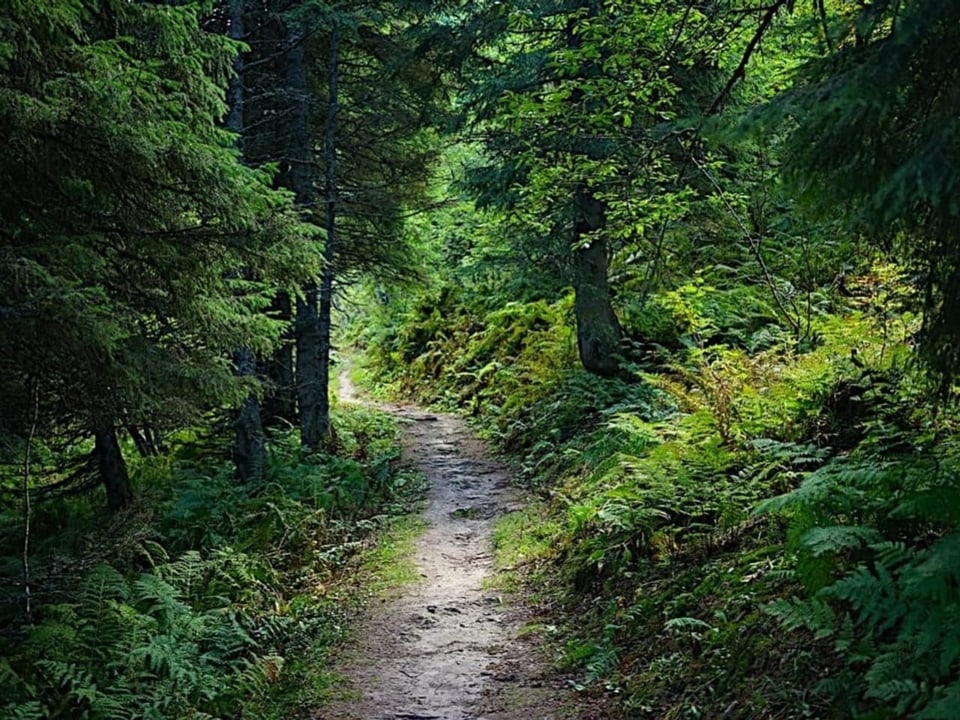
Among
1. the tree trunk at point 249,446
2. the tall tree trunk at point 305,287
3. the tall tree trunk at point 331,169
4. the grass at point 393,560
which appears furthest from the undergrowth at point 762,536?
the tall tree trunk at point 331,169

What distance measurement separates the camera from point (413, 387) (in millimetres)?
22562

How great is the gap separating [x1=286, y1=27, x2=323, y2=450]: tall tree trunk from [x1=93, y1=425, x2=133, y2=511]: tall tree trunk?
4.70 metres

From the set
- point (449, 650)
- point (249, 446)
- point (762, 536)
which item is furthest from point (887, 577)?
point (249, 446)

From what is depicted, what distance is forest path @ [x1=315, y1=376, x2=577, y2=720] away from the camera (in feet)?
18.9

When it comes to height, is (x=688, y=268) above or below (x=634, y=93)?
below

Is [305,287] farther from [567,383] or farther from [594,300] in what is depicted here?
[594,300]

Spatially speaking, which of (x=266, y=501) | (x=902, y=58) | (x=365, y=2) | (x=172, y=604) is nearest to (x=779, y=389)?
(x=902, y=58)

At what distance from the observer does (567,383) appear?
45.3ft

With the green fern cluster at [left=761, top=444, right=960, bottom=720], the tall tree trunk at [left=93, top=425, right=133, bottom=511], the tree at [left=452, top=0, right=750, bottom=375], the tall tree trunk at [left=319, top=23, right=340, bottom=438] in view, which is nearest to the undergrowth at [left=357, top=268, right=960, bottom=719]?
the green fern cluster at [left=761, top=444, right=960, bottom=720]

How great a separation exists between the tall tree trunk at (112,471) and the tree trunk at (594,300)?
7.42m

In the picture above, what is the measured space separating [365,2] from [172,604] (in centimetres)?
1050

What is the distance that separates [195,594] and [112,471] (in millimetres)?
2154

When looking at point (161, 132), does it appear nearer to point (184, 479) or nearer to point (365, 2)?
point (184, 479)

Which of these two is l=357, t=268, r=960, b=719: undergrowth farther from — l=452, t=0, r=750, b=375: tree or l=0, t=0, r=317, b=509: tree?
l=0, t=0, r=317, b=509: tree
